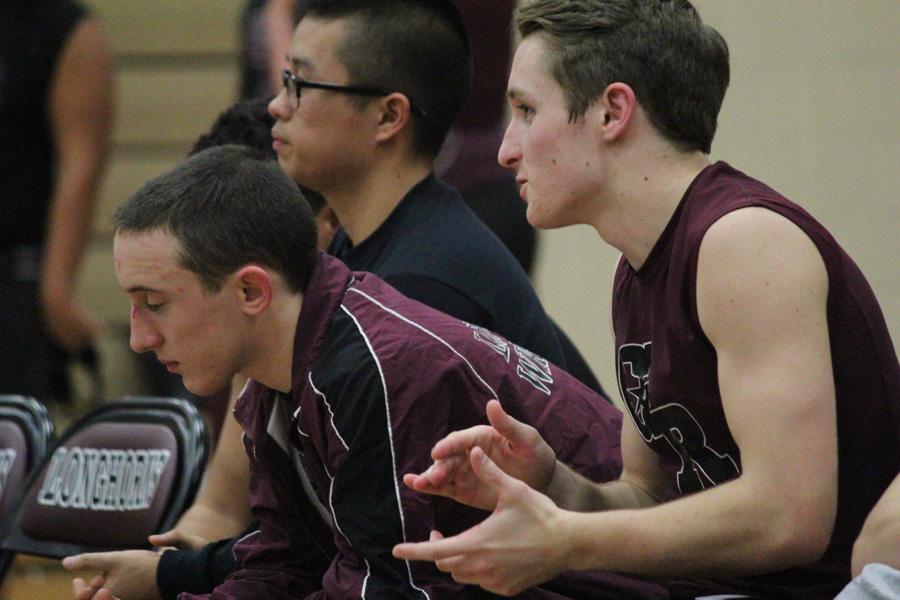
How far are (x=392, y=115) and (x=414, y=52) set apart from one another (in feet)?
0.55

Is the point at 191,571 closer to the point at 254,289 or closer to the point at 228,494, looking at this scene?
the point at 228,494

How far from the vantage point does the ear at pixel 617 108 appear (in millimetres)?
2301

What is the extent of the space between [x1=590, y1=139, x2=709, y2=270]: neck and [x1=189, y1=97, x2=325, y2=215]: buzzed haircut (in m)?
1.34

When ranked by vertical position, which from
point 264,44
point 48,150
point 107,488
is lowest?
point 107,488

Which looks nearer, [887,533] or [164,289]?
[887,533]

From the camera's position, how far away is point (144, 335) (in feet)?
8.32

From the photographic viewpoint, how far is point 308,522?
2.72 m

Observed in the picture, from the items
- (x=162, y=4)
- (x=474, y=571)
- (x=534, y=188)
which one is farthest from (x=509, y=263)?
(x=162, y=4)

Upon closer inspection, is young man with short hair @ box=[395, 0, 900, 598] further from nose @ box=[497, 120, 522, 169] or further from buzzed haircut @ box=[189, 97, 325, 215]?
buzzed haircut @ box=[189, 97, 325, 215]

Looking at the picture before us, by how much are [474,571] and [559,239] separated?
10.4 feet

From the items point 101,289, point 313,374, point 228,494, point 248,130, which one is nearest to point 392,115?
point 248,130

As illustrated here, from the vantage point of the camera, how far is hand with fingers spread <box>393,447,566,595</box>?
1.98m

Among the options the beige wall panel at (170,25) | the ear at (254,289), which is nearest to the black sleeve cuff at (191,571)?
the ear at (254,289)

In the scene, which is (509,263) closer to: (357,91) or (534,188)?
(357,91)
